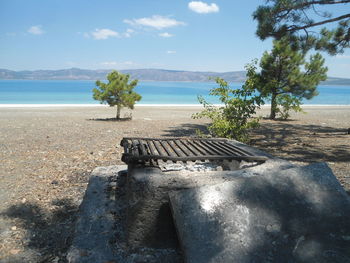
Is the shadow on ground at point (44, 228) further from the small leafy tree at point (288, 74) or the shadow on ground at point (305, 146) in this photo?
the small leafy tree at point (288, 74)

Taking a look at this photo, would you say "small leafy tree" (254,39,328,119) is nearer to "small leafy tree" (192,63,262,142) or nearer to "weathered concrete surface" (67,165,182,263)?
"small leafy tree" (192,63,262,142)

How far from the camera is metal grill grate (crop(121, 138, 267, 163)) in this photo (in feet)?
8.97

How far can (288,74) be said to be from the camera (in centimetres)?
1380

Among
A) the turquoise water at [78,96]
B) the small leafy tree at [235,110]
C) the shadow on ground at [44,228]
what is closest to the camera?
the shadow on ground at [44,228]

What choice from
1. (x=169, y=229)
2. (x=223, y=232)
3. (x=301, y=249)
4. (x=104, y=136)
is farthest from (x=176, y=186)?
(x=104, y=136)

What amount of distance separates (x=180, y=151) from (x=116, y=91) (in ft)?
33.0

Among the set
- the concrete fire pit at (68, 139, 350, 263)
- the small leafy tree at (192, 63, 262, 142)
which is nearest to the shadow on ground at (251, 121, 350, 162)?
A: the small leafy tree at (192, 63, 262, 142)

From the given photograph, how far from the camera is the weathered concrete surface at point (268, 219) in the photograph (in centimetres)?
175

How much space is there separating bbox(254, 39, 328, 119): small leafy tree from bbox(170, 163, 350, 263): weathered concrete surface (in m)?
11.4

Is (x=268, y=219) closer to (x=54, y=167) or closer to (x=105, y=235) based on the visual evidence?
(x=105, y=235)

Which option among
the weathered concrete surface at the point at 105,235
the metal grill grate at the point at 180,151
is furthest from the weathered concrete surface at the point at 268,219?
the metal grill grate at the point at 180,151

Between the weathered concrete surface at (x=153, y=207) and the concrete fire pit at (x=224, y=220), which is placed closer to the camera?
the concrete fire pit at (x=224, y=220)

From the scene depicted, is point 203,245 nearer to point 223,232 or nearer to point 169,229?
point 223,232

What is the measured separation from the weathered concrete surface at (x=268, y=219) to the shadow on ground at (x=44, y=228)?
4.55 ft
